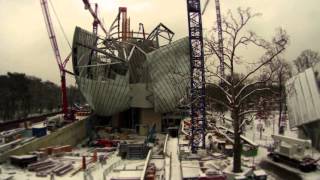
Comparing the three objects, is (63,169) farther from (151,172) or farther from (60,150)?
(60,150)

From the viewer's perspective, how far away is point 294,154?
34.4 metres

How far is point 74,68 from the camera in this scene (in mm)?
63656

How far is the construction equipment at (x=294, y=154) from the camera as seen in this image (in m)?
32.3

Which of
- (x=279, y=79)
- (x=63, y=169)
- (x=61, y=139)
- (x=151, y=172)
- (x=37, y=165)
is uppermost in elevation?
(x=279, y=79)

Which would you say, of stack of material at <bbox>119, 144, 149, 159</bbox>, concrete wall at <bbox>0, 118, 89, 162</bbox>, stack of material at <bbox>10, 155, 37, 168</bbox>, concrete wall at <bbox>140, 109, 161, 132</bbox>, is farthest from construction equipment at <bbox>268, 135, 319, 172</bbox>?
concrete wall at <bbox>140, 109, 161, 132</bbox>

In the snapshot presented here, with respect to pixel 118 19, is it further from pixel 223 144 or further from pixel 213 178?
pixel 213 178

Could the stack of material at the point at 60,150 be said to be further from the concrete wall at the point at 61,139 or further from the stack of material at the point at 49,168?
the stack of material at the point at 49,168

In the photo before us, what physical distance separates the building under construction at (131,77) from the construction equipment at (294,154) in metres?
25.6

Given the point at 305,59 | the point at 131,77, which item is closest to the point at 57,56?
the point at 131,77

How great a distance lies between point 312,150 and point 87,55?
4126cm

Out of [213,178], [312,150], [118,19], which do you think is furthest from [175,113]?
[213,178]

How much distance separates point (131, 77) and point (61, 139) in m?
23.0

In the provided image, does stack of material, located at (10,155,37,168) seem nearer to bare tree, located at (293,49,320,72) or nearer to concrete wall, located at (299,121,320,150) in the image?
concrete wall, located at (299,121,320,150)

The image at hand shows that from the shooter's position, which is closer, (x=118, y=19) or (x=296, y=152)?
(x=296, y=152)
